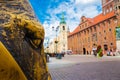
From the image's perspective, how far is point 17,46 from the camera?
1.11m

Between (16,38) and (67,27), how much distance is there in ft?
370

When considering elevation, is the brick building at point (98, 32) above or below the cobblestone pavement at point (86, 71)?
above

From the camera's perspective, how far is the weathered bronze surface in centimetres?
110

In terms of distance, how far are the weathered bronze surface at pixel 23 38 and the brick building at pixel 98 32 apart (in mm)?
56859

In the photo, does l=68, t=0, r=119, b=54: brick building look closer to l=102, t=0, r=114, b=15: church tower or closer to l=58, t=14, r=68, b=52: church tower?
l=102, t=0, r=114, b=15: church tower

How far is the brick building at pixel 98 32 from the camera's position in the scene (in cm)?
6004

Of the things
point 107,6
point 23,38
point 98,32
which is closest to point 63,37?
point 98,32

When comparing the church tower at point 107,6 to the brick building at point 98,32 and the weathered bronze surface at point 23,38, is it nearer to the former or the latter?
the brick building at point 98,32

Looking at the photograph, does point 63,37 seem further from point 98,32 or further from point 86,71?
point 86,71

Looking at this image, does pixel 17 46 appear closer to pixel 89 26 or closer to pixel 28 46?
pixel 28 46

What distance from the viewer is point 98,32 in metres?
68.6

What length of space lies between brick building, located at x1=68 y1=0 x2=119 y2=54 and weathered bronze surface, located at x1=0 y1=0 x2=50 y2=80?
5686 centimetres

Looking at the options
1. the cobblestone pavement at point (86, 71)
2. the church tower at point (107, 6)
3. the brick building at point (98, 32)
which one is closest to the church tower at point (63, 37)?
the brick building at point (98, 32)

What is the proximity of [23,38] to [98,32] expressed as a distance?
6881cm
